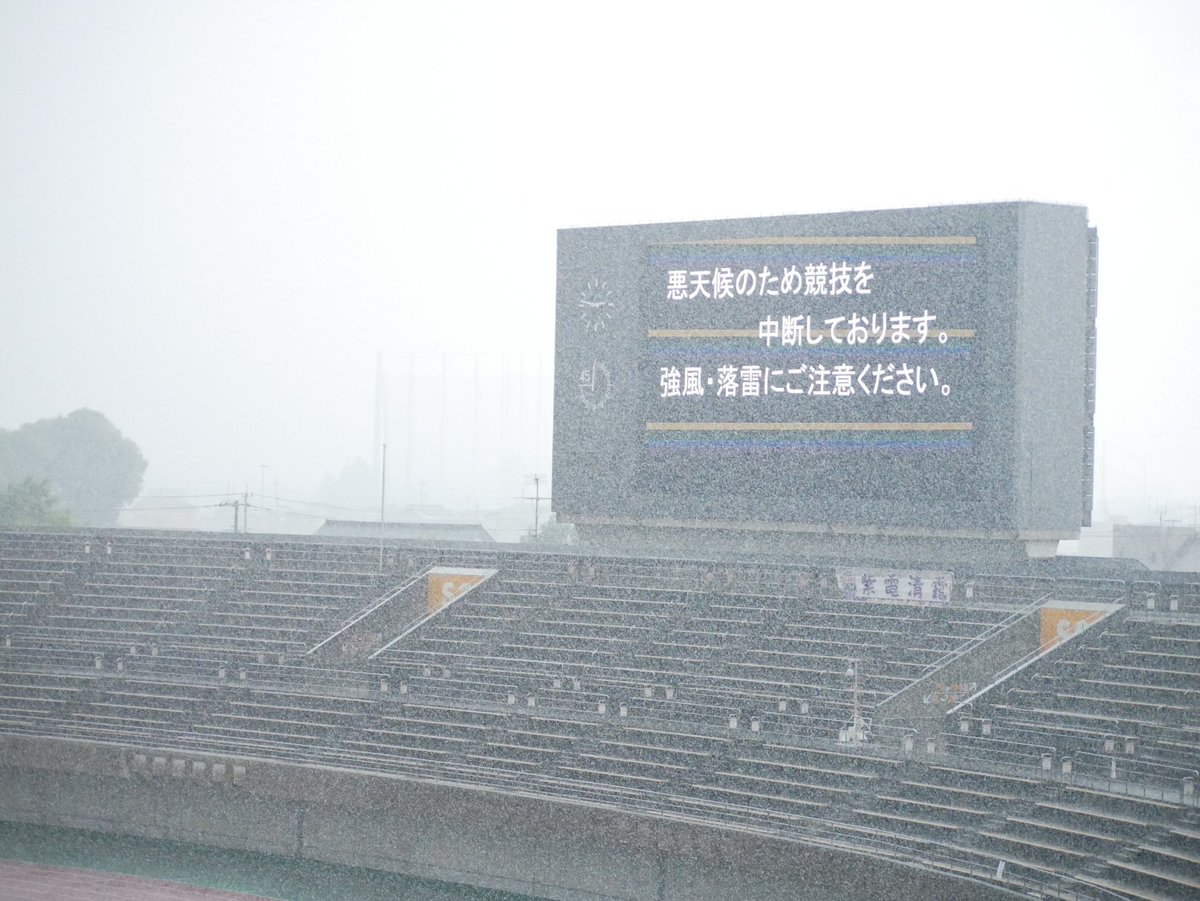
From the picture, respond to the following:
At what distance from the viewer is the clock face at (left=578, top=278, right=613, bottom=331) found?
2180cm

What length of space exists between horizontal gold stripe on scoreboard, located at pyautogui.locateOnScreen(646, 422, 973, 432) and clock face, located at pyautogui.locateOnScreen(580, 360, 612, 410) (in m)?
0.95

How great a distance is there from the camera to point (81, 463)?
7138 cm

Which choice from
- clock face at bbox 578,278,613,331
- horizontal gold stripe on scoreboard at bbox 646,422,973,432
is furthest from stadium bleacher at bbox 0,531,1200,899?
clock face at bbox 578,278,613,331

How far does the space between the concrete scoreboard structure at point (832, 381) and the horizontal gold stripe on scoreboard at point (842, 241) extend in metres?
0.03

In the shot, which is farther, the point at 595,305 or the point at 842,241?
the point at 595,305

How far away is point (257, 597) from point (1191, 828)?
16791 millimetres

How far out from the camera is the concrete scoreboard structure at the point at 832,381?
18.9 m

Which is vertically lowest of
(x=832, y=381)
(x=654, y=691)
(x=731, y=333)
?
(x=654, y=691)

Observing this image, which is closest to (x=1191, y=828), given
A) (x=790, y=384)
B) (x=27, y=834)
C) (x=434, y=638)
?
(x=790, y=384)

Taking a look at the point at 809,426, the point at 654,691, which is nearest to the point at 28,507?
the point at 654,691

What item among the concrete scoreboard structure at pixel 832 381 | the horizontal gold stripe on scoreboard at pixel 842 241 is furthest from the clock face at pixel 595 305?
the horizontal gold stripe on scoreboard at pixel 842 241

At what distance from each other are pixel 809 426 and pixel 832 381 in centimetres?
76

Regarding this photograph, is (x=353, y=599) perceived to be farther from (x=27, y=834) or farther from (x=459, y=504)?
(x=459, y=504)

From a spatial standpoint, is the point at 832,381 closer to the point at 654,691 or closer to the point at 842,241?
the point at 842,241
